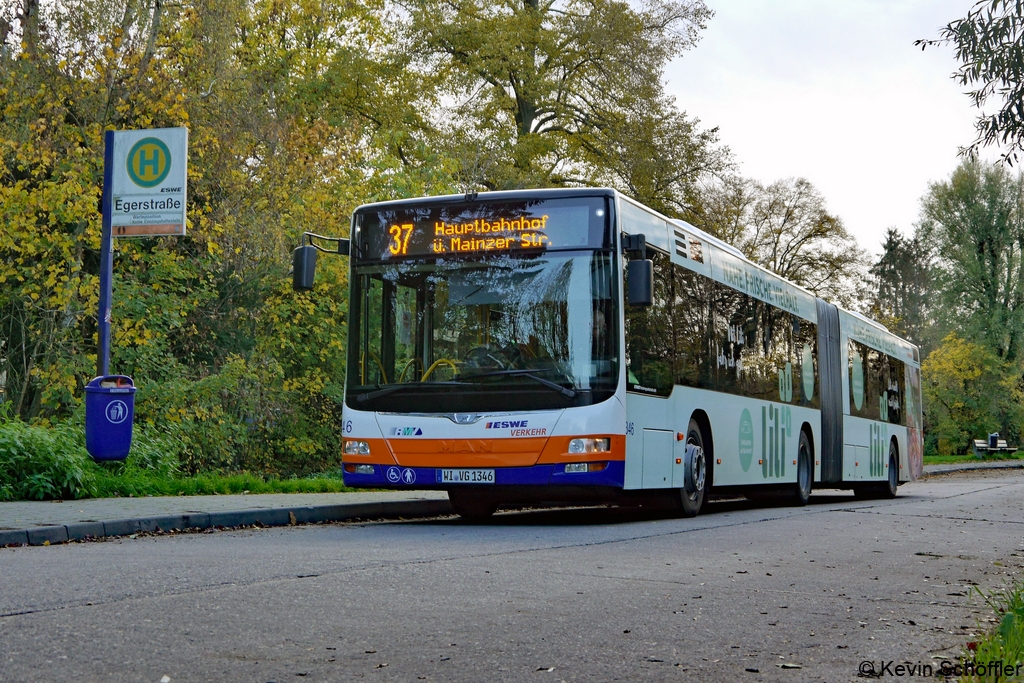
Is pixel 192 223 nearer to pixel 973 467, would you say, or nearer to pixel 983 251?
pixel 973 467

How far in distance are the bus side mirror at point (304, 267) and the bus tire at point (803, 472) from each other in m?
8.79

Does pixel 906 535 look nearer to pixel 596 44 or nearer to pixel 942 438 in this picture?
pixel 596 44

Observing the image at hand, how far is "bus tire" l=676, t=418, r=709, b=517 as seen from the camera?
47.1 ft

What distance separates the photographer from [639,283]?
40.9ft

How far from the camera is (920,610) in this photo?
7.04m

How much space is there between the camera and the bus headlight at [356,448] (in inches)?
510

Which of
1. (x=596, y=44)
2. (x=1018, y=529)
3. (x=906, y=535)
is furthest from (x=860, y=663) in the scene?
(x=596, y=44)

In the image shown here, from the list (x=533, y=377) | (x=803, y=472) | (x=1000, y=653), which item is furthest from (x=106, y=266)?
(x=1000, y=653)

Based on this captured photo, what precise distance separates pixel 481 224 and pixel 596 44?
Result: 23149mm

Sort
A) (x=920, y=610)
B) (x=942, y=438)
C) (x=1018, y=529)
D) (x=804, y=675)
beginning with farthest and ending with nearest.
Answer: (x=942, y=438)
(x=1018, y=529)
(x=920, y=610)
(x=804, y=675)

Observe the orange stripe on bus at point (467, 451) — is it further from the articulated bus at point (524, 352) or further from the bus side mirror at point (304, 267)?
the bus side mirror at point (304, 267)

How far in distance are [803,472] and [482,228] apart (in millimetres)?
8134

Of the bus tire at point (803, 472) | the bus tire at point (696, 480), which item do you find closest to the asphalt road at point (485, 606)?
the bus tire at point (696, 480)

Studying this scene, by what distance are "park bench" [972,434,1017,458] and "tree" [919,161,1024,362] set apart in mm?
6067
